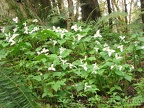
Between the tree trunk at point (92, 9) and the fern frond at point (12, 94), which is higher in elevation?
the tree trunk at point (92, 9)

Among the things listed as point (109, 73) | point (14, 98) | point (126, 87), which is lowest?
point (126, 87)

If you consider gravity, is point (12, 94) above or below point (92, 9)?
below

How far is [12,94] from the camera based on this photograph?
38.6 inches

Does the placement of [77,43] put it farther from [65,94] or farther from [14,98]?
[14,98]

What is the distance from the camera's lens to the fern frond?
95cm

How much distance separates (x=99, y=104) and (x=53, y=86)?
19.5 inches

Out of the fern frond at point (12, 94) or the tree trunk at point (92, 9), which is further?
the tree trunk at point (92, 9)

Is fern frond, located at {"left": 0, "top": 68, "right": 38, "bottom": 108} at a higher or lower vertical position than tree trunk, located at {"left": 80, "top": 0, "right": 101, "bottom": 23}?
lower

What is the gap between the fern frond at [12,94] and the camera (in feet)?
3.13

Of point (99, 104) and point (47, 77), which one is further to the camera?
point (47, 77)

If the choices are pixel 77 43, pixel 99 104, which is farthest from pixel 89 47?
pixel 99 104

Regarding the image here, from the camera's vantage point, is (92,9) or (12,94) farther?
(92,9)

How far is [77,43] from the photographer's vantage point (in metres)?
3.15

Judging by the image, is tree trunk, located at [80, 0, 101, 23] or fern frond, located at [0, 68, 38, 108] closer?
fern frond, located at [0, 68, 38, 108]
